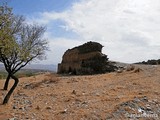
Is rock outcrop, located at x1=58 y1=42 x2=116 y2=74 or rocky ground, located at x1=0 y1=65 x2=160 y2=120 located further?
rock outcrop, located at x1=58 y1=42 x2=116 y2=74

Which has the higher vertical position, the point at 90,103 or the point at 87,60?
the point at 87,60

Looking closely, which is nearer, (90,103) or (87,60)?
(90,103)

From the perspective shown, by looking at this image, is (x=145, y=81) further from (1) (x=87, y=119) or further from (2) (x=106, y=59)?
(2) (x=106, y=59)

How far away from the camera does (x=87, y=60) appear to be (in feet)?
132

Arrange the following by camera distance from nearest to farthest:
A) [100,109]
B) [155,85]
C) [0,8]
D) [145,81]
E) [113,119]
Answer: [113,119] → [100,109] → [0,8] → [155,85] → [145,81]

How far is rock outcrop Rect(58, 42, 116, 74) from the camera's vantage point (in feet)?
126

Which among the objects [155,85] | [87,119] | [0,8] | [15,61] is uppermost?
[0,8]

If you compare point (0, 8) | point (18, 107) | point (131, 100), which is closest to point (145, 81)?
point (131, 100)

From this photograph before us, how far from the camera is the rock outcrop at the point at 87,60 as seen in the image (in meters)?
38.5

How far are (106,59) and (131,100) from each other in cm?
2129

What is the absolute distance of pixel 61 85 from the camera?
27.3 meters

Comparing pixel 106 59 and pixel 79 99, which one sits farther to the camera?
pixel 106 59

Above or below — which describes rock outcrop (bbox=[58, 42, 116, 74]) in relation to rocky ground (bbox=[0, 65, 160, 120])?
above

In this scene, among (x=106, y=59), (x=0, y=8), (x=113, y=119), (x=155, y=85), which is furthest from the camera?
(x=106, y=59)
